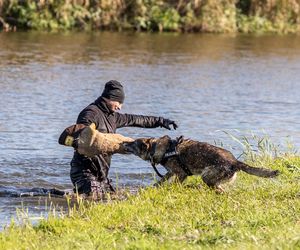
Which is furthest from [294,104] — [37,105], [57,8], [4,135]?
[57,8]

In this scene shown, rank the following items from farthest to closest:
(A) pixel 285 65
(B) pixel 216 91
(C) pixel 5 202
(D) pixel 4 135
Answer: (A) pixel 285 65 → (B) pixel 216 91 → (D) pixel 4 135 → (C) pixel 5 202

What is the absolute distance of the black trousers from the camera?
11.0 metres

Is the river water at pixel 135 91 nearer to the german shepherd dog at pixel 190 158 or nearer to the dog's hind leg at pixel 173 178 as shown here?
the dog's hind leg at pixel 173 178

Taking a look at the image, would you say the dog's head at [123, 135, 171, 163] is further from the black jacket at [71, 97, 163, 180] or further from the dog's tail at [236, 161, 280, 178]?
the dog's tail at [236, 161, 280, 178]

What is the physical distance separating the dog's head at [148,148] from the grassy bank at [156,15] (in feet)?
85.2

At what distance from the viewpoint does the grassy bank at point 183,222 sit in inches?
300

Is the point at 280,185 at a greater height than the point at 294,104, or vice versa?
the point at 280,185

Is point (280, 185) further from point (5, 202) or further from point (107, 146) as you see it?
point (5, 202)

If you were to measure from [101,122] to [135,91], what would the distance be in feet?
37.7


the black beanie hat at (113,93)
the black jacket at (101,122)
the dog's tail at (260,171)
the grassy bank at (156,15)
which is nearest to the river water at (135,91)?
the black jacket at (101,122)

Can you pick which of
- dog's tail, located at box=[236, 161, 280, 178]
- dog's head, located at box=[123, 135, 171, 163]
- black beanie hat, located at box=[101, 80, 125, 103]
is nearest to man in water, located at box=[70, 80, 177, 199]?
black beanie hat, located at box=[101, 80, 125, 103]

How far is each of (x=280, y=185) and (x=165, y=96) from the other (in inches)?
447

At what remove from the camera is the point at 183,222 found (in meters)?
8.69

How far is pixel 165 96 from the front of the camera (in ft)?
71.8
